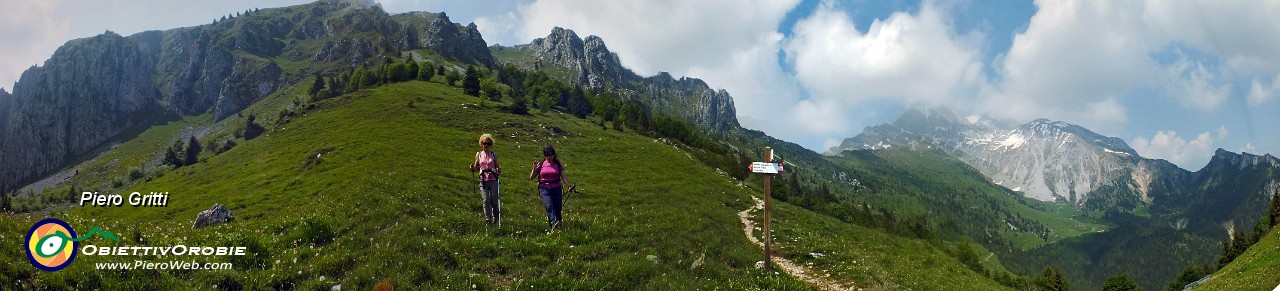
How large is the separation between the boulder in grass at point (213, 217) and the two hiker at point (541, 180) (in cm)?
903

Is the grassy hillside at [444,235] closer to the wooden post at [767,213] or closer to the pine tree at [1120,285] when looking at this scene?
the wooden post at [767,213]

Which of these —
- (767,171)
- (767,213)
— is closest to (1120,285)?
(767,213)

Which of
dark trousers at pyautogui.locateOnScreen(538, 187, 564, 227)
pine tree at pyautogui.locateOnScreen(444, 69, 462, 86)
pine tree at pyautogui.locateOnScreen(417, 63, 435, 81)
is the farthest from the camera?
pine tree at pyautogui.locateOnScreen(417, 63, 435, 81)

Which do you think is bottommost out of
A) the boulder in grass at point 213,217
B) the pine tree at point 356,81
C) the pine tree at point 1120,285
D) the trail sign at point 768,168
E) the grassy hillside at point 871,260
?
the pine tree at point 1120,285

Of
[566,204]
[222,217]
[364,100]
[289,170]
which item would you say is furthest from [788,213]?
[364,100]

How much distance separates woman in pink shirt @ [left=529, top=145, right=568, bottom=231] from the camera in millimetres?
17438

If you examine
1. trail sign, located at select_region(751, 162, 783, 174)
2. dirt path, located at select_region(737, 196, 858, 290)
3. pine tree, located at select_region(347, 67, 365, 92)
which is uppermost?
pine tree, located at select_region(347, 67, 365, 92)

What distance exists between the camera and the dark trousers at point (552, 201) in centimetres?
1769

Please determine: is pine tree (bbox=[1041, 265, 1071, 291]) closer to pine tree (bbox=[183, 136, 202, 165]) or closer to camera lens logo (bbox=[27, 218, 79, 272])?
camera lens logo (bbox=[27, 218, 79, 272])

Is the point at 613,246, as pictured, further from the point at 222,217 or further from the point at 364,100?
the point at 364,100

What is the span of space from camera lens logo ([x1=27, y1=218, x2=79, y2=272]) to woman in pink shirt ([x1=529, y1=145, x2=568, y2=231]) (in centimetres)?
1020

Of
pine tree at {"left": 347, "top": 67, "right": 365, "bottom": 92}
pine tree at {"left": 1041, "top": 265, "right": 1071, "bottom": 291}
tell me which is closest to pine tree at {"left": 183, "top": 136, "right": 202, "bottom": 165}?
pine tree at {"left": 347, "top": 67, "right": 365, "bottom": 92}

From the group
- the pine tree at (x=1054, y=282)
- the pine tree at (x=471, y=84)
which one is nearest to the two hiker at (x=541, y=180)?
the pine tree at (x=1054, y=282)

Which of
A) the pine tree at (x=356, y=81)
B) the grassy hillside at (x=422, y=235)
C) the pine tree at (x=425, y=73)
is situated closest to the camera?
the grassy hillside at (x=422, y=235)
